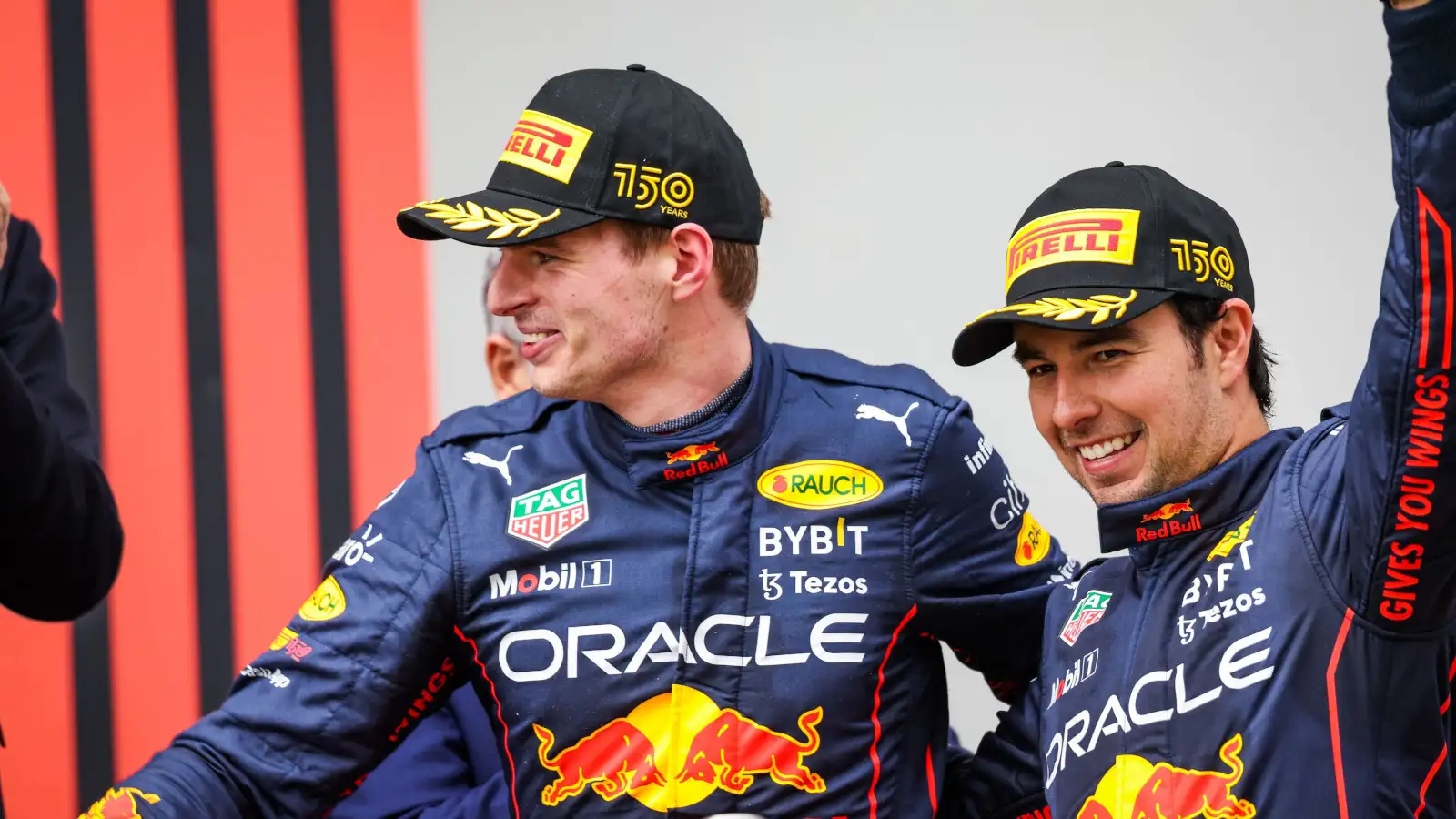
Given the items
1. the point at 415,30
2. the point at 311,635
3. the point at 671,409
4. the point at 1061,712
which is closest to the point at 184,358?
the point at 415,30

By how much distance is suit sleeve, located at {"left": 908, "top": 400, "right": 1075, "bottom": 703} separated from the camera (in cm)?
184

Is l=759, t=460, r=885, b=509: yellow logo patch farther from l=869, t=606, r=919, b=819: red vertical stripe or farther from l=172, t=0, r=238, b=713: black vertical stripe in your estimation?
l=172, t=0, r=238, b=713: black vertical stripe

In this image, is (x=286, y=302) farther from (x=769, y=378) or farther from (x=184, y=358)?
(x=769, y=378)

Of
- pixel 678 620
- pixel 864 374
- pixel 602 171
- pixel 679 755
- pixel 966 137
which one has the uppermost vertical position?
pixel 966 137

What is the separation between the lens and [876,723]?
5.90 ft

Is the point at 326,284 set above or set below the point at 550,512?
above

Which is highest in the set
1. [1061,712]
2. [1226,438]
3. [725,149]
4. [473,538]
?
[725,149]

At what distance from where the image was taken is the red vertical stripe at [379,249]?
272cm

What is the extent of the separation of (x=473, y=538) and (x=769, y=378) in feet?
1.24

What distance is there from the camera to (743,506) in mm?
1834

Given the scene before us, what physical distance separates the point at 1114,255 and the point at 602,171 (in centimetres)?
56

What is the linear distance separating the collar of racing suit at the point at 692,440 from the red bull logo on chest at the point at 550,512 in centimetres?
6

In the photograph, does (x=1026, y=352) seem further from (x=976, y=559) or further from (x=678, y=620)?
(x=678, y=620)

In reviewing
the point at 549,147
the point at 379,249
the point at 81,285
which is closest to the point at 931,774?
the point at 549,147
